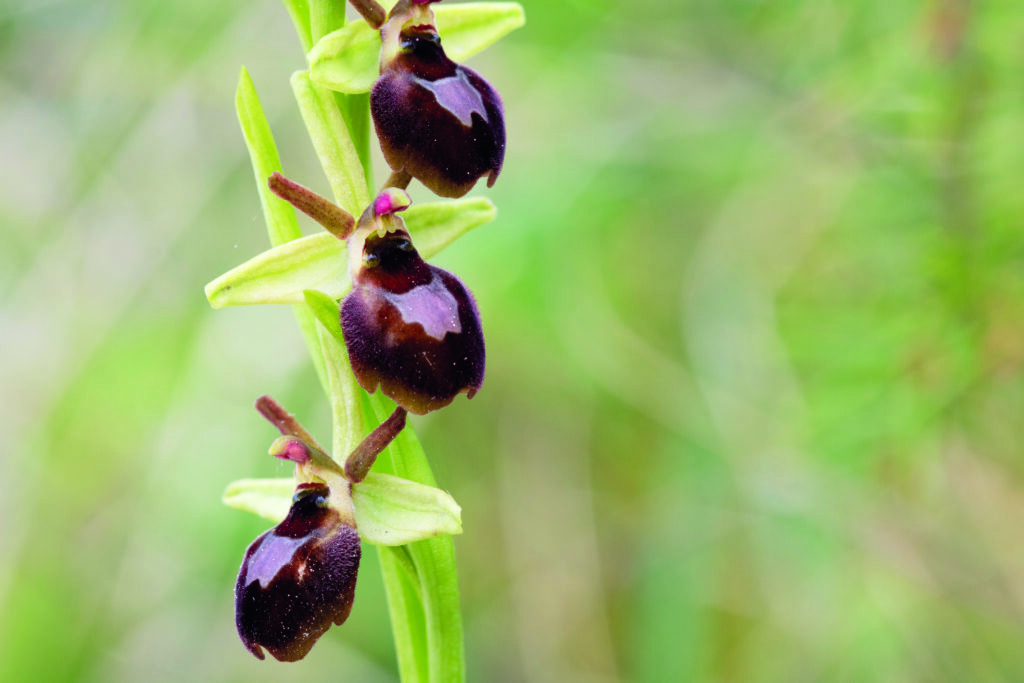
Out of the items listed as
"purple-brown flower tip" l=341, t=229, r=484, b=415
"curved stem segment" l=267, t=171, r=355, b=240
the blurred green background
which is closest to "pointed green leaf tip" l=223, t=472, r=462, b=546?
"purple-brown flower tip" l=341, t=229, r=484, b=415

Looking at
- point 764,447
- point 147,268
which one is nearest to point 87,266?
point 147,268

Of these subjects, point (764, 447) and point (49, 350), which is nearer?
point (764, 447)

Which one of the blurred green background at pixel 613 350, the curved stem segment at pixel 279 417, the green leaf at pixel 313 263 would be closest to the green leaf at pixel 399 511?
the curved stem segment at pixel 279 417

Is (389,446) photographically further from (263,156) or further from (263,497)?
(263,156)

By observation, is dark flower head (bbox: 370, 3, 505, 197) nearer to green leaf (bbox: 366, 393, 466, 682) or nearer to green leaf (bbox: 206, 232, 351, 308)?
green leaf (bbox: 206, 232, 351, 308)

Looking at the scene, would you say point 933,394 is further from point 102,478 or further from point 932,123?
point 102,478

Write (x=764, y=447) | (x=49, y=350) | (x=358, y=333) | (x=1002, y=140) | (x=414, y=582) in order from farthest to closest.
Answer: (x=49, y=350)
(x=764, y=447)
(x=1002, y=140)
(x=414, y=582)
(x=358, y=333)

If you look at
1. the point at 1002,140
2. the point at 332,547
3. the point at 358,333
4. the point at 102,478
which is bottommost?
the point at 102,478
